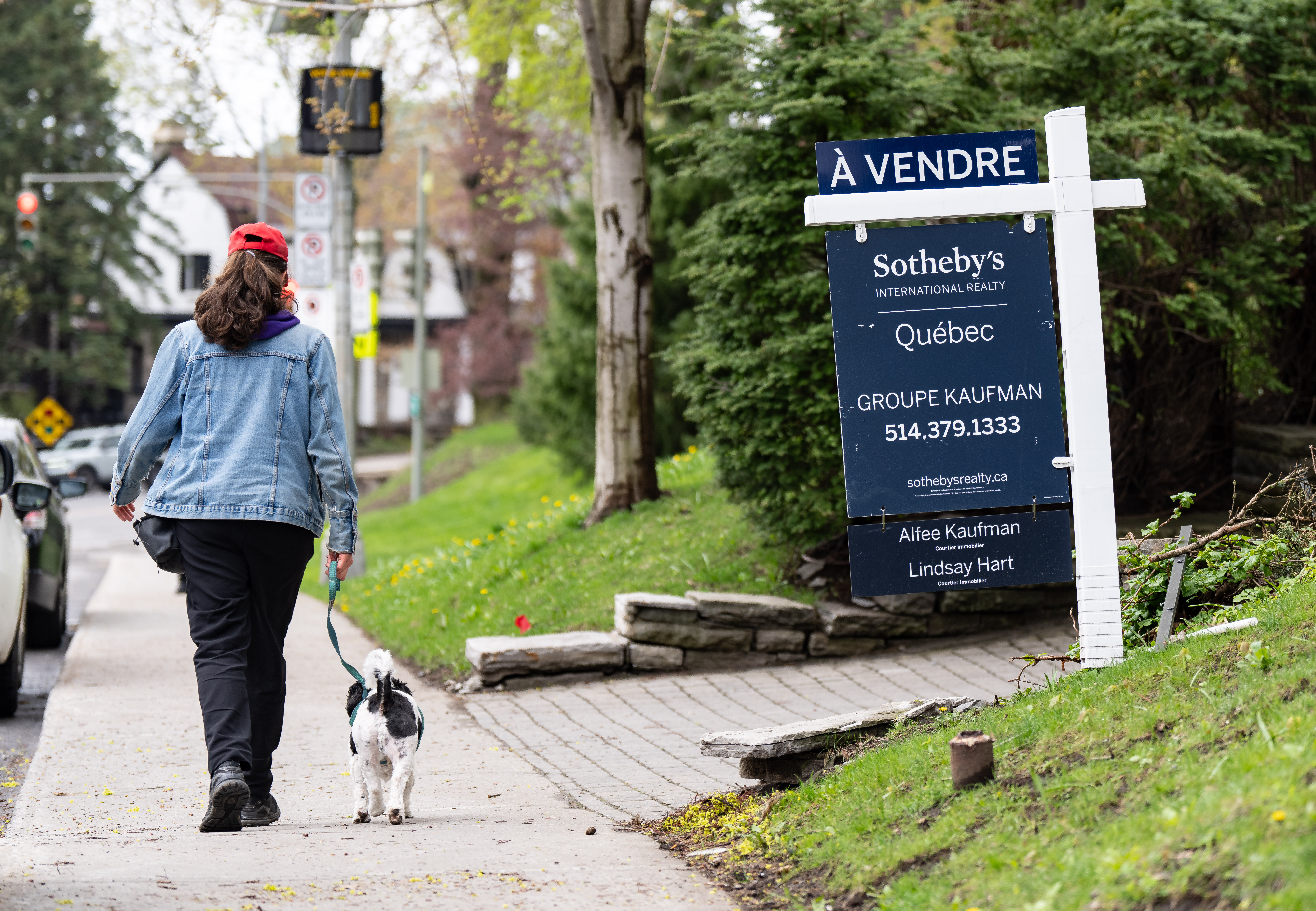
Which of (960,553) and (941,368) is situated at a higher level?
(941,368)

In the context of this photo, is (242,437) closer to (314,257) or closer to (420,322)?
(314,257)

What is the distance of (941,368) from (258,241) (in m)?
2.57

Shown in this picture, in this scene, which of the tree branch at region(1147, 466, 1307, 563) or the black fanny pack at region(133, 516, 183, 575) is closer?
the black fanny pack at region(133, 516, 183, 575)

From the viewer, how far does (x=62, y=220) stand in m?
44.2

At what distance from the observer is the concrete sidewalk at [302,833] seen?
397 centimetres

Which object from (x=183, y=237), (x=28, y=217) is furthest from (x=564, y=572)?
(x=183, y=237)

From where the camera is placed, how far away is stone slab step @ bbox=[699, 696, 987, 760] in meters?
4.97

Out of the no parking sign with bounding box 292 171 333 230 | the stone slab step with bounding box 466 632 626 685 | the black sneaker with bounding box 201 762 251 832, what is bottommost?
the black sneaker with bounding box 201 762 251 832

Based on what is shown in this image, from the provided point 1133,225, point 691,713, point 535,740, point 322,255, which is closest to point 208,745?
point 535,740

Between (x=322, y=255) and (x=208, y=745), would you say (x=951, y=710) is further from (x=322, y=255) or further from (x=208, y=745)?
(x=322, y=255)

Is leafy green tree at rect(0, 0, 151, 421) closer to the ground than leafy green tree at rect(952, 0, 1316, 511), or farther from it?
Answer: farther from it

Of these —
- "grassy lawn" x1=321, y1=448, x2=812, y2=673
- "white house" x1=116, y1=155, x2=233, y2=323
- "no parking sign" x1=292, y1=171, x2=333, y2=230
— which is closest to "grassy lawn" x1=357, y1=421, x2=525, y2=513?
"no parking sign" x1=292, y1=171, x2=333, y2=230

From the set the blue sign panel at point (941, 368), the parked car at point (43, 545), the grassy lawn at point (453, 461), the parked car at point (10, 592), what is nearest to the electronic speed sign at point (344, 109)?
the parked car at point (43, 545)

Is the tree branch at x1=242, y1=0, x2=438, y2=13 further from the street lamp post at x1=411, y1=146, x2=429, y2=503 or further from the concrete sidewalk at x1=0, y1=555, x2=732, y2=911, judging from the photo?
the street lamp post at x1=411, y1=146, x2=429, y2=503
